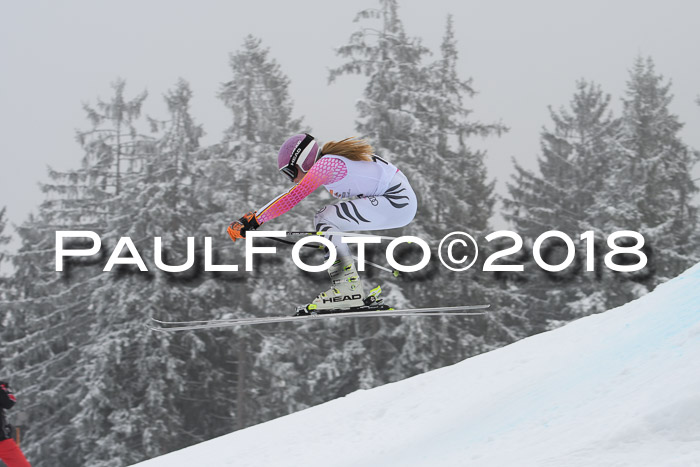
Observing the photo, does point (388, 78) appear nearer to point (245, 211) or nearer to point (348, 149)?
point (245, 211)

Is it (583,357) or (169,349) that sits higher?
(583,357)

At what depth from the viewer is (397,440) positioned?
6.79m

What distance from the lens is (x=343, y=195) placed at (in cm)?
596

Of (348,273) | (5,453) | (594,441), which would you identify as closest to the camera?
(594,441)

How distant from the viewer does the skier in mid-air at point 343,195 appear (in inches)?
221

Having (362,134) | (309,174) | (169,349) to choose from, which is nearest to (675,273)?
(362,134)

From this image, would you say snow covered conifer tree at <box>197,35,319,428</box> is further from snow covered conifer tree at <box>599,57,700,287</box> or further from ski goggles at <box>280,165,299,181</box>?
ski goggles at <box>280,165,299,181</box>

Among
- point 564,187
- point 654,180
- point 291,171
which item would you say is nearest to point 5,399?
point 291,171

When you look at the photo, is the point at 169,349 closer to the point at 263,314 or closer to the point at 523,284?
the point at 263,314

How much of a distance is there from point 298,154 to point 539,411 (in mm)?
2610

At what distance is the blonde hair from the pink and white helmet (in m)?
0.10

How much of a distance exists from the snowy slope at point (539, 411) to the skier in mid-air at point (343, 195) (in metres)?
1.49

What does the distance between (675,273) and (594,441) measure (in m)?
23.4

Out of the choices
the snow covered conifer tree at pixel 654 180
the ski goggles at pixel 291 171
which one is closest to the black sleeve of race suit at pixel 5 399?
the ski goggles at pixel 291 171
